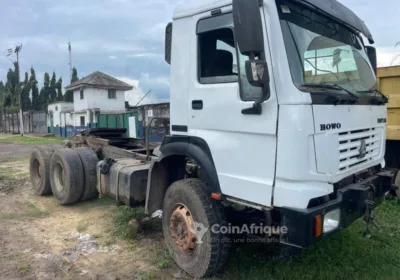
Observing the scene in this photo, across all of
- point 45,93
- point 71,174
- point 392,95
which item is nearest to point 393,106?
point 392,95

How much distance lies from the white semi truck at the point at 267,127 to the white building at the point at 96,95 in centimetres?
2825

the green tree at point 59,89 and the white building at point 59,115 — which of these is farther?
the green tree at point 59,89

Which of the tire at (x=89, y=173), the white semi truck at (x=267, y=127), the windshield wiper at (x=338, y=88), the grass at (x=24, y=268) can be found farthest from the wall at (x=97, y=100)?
the windshield wiper at (x=338, y=88)

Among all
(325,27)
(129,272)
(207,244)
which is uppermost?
(325,27)

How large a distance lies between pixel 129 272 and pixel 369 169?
9.18ft

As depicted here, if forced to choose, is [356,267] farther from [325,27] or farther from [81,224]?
[81,224]

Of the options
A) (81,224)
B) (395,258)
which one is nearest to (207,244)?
(395,258)

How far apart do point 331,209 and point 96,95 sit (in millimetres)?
32481

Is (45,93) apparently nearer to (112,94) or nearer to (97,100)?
(112,94)

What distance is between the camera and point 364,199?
3.16 m

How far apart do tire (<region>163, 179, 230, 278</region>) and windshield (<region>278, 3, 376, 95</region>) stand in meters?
1.49

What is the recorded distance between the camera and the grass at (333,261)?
3.72m

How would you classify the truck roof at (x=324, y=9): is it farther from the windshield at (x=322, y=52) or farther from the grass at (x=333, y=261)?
the grass at (x=333, y=261)

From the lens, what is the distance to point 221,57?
135 inches
